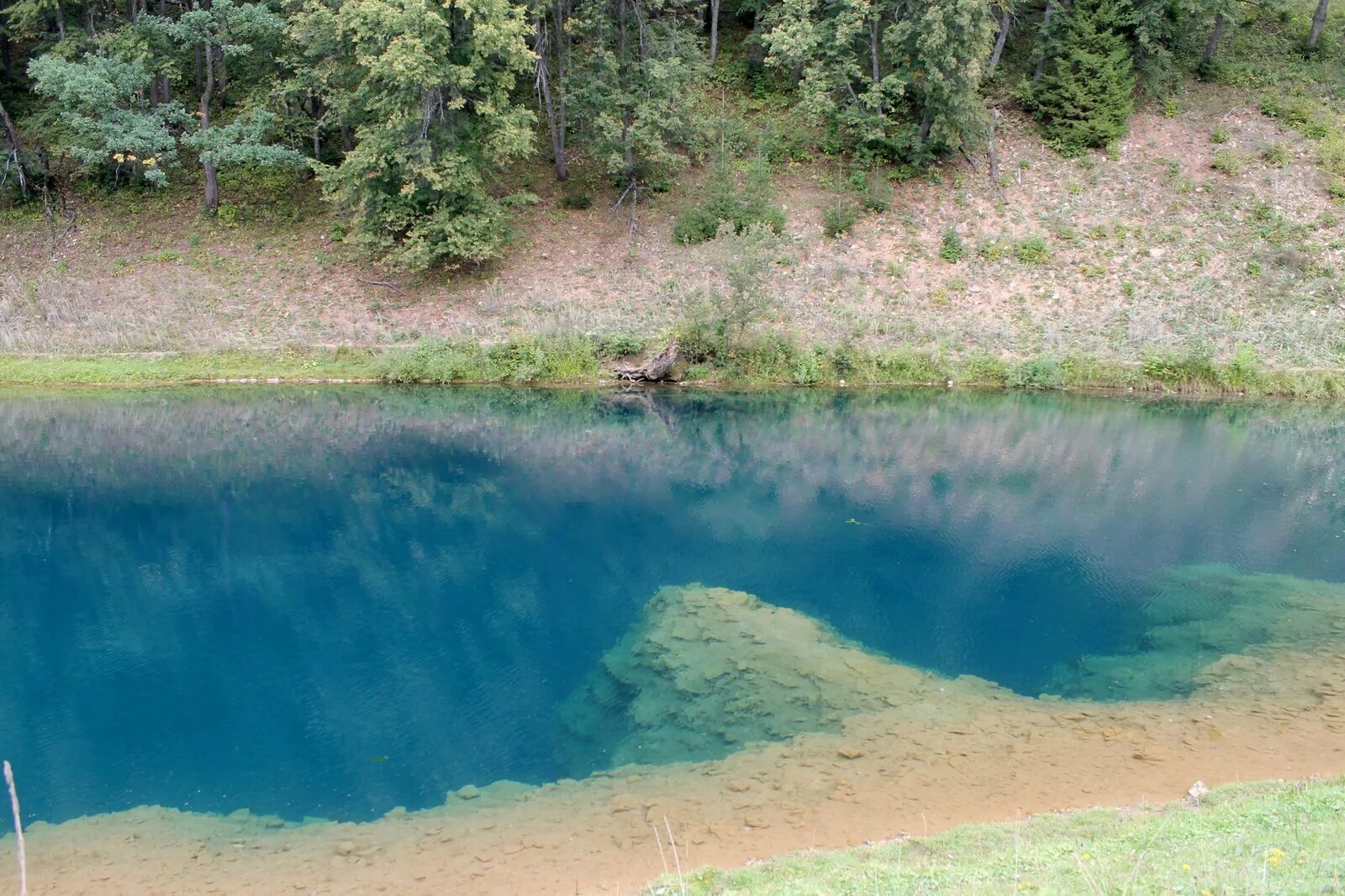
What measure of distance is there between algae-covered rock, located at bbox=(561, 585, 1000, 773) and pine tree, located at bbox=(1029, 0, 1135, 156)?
3342 cm

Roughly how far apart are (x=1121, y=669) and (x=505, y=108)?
2950 cm

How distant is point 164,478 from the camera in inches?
918

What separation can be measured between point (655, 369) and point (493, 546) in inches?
547

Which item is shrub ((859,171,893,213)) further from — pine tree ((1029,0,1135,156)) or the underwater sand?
the underwater sand

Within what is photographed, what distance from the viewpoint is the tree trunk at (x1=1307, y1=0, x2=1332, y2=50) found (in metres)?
42.5

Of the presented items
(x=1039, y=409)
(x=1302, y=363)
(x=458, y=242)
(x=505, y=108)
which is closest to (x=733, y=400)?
(x=1039, y=409)

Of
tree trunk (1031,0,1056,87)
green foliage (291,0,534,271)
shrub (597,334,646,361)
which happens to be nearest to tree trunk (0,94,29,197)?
green foliage (291,0,534,271)

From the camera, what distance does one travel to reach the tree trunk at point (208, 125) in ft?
119

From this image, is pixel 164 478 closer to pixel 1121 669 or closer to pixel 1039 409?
pixel 1121 669

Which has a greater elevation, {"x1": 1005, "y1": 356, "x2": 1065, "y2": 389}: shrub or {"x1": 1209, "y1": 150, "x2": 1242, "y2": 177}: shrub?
{"x1": 1209, "y1": 150, "x2": 1242, "y2": 177}: shrub

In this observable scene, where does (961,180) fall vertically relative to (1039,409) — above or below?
above

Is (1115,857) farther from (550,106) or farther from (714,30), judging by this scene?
(714,30)

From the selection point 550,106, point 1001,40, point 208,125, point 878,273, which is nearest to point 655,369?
point 878,273

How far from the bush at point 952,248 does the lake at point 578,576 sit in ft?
27.6
